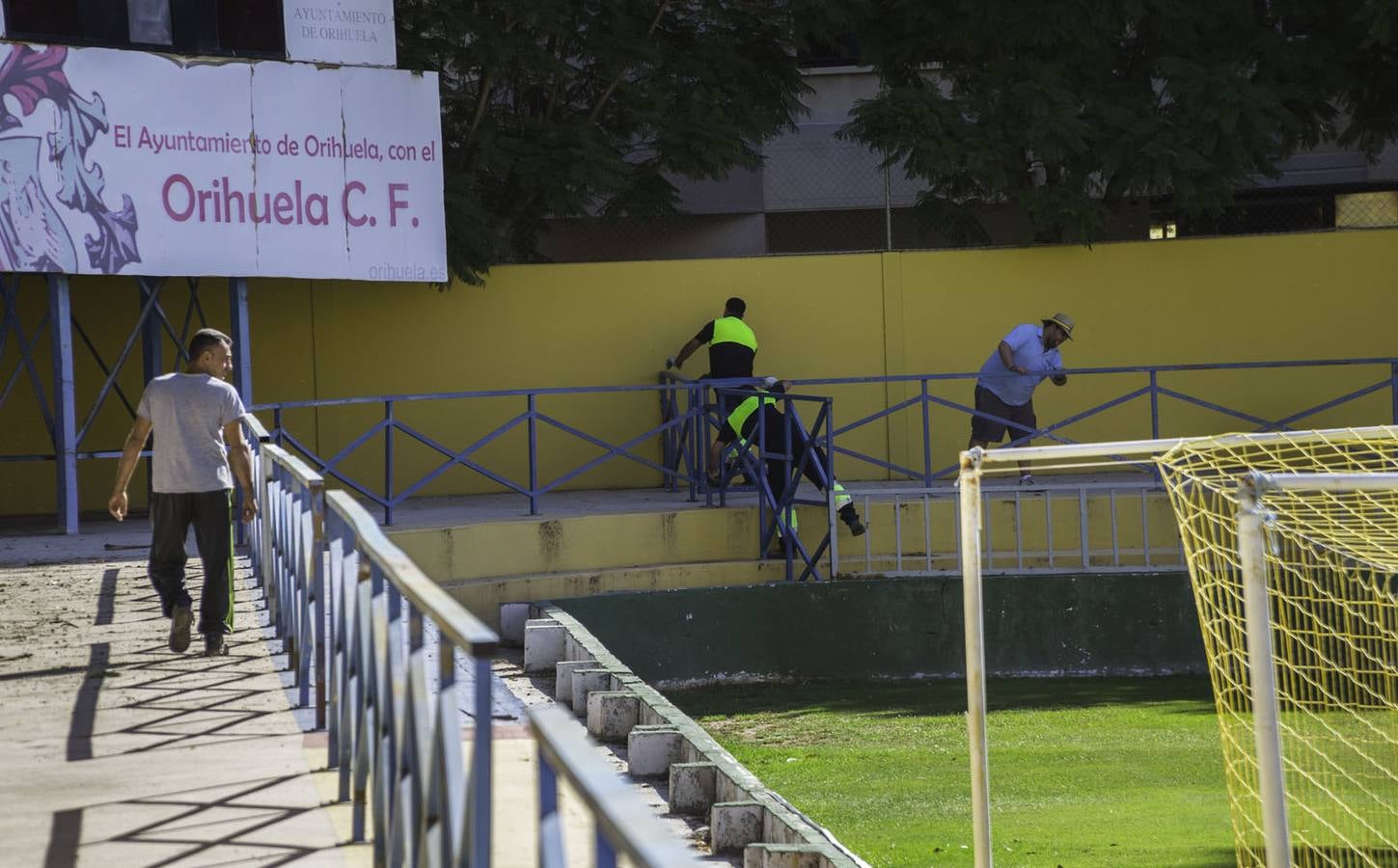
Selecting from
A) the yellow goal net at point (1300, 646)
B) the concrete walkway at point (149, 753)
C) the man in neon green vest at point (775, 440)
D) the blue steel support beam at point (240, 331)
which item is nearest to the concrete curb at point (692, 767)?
the yellow goal net at point (1300, 646)

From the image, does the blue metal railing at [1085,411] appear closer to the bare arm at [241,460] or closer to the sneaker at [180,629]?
the bare arm at [241,460]

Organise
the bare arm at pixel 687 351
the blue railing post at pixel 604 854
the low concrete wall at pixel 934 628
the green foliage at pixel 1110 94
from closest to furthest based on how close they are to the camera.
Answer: the blue railing post at pixel 604 854 < the low concrete wall at pixel 934 628 < the bare arm at pixel 687 351 < the green foliage at pixel 1110 94

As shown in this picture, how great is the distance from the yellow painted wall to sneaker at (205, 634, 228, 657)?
26.9ft

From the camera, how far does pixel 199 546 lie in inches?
327

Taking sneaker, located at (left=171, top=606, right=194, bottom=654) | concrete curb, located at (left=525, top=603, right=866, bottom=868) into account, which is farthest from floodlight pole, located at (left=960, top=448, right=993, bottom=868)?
sneaker, located at (left=171, top=606, right=194, bottom=654)

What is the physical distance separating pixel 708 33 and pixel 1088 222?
4141 mm

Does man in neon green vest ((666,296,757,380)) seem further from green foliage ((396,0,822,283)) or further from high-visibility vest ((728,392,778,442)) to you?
green foliage ((396,0,822,283))

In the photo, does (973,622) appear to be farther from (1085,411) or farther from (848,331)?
(848,331)

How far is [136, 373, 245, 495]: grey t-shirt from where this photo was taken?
8258mm

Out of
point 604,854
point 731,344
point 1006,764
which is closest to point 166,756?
point 604,854

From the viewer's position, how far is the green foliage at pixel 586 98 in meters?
15.8

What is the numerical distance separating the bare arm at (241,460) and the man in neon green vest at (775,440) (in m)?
5.21

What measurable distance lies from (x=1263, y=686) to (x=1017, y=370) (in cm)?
908

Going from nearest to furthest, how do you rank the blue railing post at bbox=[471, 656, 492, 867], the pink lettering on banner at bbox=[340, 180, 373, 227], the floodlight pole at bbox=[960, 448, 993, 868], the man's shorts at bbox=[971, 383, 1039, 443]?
the blue railing post at bbox=[471, 656, 492, 867] → the floodlight pole at bbox=[960, 448, 993, 868] → the pink lettering on banner at bbox=[340, 180, 373, 227] → the man's shorts at bbox=[971, 383, 1039, 443]
